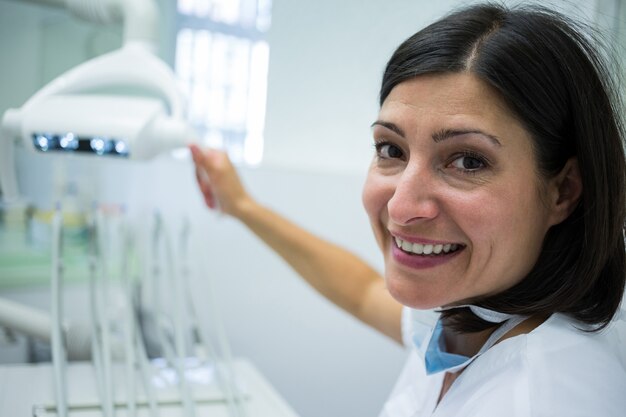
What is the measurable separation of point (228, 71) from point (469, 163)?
1197mm

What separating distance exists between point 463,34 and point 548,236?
326 millimetres

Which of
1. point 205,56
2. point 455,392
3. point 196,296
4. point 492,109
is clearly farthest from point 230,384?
point 205,56

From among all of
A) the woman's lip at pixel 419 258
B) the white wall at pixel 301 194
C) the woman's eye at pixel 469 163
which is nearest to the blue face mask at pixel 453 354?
the woman's lip at pixel 419 258

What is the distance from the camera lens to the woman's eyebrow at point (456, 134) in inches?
29.4

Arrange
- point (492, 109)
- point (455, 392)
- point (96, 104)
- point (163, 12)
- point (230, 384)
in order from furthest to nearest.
→ point (163, 12)
point (230, 384)
point (96, 104)
point (455, 392)
point (492, 109)

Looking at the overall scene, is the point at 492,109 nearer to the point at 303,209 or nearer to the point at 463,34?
the point at 463,34

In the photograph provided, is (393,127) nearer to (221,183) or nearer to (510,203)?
(510,203)

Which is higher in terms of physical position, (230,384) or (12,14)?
(12,14)

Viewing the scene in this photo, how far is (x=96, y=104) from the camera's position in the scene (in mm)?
1062

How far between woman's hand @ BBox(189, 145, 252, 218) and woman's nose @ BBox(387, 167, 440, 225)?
637 mm

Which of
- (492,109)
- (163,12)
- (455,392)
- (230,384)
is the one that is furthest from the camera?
(163,12)

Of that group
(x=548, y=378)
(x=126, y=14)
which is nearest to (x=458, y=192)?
(x=548, y=378)

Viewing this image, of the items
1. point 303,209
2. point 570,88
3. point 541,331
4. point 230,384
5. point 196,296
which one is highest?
point 570,88

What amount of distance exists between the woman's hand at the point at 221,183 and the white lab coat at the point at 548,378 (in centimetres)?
67
